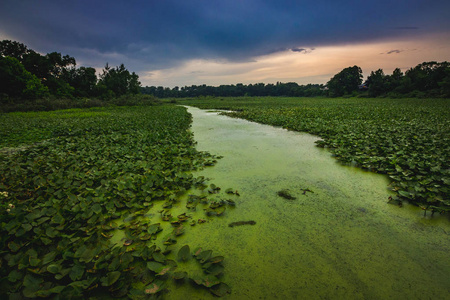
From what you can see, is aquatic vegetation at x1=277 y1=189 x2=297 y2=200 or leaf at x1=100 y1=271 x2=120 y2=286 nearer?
leaf at x1=100 y1=271 x2=120 y2=286

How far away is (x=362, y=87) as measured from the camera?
54.3 m

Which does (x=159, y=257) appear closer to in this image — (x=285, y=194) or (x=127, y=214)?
(x=127, y=214)

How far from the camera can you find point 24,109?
1641 centimetres

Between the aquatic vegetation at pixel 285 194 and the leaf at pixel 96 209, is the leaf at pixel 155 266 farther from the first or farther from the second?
the aquatic vegetation at pixel 285 194

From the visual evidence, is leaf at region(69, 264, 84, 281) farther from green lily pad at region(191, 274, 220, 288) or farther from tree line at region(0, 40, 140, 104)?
tree line at region(0, 40, 140, 104)

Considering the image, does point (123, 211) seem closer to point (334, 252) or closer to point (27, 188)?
point (27, 188)

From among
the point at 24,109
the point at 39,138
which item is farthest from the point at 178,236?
the point at 24,109

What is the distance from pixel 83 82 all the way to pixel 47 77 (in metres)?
7.49

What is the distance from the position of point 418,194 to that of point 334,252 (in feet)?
5.17

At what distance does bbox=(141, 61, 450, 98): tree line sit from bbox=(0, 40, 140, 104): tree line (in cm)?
3960

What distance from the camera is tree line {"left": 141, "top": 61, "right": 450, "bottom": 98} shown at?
3020 cm

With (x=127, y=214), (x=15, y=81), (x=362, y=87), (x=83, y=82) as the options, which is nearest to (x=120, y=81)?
(x=83, y=82)

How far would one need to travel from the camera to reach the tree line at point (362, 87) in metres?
30.2

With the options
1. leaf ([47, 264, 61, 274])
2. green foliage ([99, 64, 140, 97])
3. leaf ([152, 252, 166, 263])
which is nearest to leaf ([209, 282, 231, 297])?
leaf ([152, 252, 166, 263])
